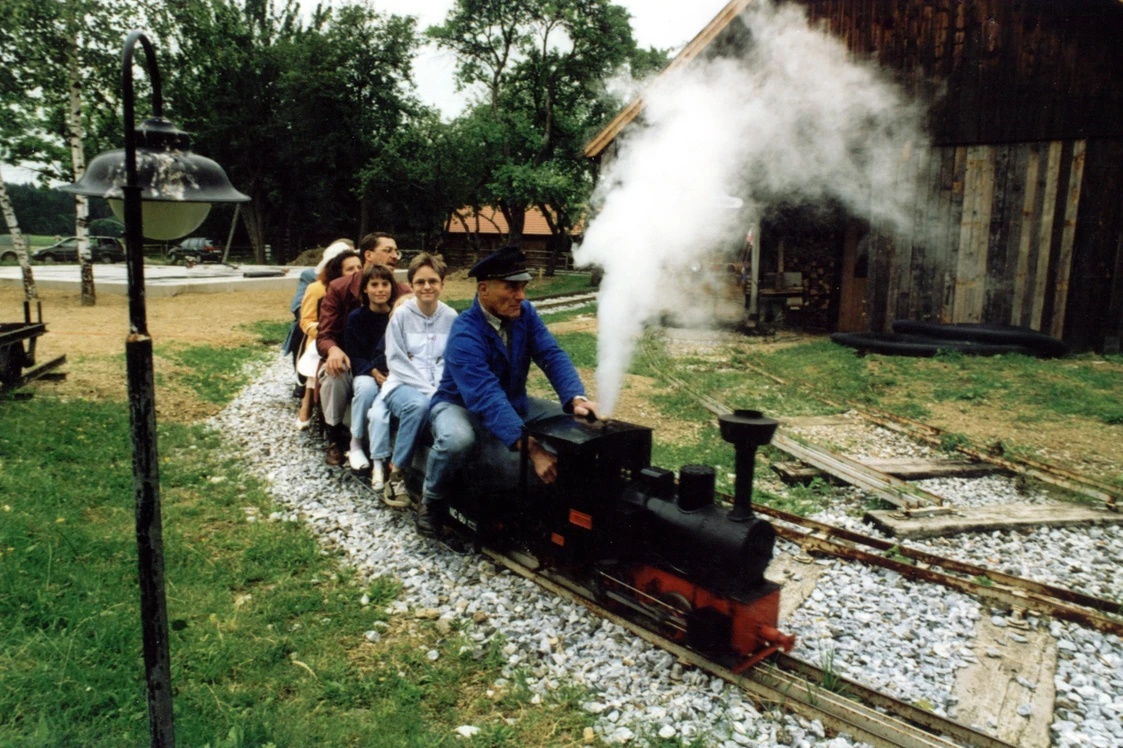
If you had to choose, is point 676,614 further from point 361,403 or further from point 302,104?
point 302,104

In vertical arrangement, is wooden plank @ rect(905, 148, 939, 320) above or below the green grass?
above

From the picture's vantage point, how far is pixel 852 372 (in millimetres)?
10297

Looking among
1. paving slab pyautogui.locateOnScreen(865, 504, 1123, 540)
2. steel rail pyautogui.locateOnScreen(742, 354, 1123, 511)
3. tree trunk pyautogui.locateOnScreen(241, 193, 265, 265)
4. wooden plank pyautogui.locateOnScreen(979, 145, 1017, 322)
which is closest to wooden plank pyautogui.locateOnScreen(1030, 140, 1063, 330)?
wooden plank pyautogui.locateOnScreen(979, 145, 1017, 322)

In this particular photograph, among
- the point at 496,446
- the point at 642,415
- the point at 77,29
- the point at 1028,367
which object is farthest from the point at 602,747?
the point at 77,29

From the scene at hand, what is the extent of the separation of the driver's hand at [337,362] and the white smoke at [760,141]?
2.23 m

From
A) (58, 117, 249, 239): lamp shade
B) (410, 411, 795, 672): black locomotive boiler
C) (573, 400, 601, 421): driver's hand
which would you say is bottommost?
(410, 411, 795, 672): black locomotive boiler

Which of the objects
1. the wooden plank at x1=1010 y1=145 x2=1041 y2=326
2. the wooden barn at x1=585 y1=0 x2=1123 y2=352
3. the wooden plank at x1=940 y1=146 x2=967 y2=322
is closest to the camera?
the wooden barn at x1=585 y1=0 x2=1123 y2=352

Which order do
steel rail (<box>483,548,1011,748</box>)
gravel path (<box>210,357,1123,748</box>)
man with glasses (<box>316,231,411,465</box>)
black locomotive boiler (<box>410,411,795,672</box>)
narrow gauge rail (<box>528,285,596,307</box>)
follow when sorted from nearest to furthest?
steel rail (<box>483,548,1011,748</box>) < gravel path (<box>210,357,1123,748</box>) < black locomotive boiler (<box>410,411,795,672</box>) < man with glasses (<box>316,231,411,465</box>) < narrow gauge rail (<box>528,285,596,307</box>)

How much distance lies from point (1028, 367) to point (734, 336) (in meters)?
5.53

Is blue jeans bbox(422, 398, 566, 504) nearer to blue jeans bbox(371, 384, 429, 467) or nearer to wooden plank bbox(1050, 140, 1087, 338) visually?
blue jeans bbox(371, 384, 429, 467)

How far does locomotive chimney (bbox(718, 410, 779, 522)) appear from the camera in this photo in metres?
3.06

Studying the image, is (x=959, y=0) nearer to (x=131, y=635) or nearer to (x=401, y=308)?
(x=401, y=308)

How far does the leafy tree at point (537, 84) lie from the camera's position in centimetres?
2773

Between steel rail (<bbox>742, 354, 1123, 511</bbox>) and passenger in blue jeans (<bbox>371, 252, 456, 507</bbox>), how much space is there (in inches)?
192
